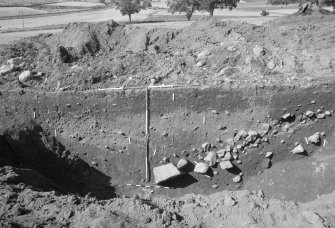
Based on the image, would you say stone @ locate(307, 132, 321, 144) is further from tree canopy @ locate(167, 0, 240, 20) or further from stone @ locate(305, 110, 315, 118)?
tree canopy @ locate(167, 0, 240, 20)

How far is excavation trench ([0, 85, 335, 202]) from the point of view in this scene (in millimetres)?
8648

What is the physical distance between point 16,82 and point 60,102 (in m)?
1.89

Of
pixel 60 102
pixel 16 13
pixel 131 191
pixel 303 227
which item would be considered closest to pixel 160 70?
pixel 60 102

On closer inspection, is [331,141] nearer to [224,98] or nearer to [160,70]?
[224,98]

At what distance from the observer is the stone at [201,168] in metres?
8.52

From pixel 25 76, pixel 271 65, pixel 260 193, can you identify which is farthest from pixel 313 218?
pixel 25 76

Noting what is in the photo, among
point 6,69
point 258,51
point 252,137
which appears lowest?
point 252,137

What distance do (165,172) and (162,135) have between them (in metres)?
1.28

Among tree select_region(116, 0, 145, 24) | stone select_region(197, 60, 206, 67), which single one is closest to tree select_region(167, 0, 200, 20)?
tree select_region(116, 0, 145, 24)

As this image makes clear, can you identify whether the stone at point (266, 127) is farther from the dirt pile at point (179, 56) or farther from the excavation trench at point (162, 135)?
the dirt pile at point (179, 56)

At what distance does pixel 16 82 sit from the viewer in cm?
1092

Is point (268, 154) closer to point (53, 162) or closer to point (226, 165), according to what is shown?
point (226, 165)

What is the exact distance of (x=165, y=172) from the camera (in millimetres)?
8492

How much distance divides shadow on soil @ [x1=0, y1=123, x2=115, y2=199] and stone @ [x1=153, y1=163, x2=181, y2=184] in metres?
1.26
